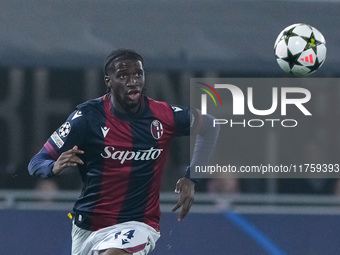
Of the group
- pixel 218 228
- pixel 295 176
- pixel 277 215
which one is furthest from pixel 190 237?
pixel 295 176

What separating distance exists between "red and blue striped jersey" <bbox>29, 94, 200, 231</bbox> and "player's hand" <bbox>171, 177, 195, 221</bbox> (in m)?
0.15

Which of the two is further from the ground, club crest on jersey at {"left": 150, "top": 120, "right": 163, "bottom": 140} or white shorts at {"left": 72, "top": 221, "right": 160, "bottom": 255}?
club crest on jersey at {"left": 150, "top": 120, "right": 163, "bottom": 140}

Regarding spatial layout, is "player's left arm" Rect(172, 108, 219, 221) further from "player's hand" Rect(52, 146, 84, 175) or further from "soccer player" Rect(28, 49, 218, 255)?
"player's hand" Rect(52, 146, 84, 175)

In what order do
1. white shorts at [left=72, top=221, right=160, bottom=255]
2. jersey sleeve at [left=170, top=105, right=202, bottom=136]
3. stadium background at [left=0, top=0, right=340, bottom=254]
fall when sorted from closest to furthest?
white shorts at [left=72, top=221, right=160, bottom=255] < jersey sleeve at [left=170, top=105, right=202, bottom=136] < stadium background at [left=0, top=0, right=340, bottom=254]

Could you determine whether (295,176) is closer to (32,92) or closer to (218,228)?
(218,228)

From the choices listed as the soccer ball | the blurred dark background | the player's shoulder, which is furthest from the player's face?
the blurred dark background

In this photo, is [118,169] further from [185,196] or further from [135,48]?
[135,48]

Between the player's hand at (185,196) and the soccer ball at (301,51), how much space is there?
6.37 ft

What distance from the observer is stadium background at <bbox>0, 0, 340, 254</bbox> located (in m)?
8.45

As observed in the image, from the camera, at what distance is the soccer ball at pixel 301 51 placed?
22.2ft

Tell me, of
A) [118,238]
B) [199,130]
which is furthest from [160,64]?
[118,238]

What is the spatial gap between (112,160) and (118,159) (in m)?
0.04

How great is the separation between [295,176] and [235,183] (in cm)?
68

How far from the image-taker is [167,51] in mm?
8797
